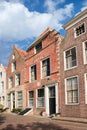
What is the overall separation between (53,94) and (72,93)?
4.09m

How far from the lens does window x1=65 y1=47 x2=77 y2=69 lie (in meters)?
22.6

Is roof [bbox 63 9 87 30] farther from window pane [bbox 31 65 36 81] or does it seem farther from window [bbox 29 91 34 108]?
window [bbox 29 91 34 108]

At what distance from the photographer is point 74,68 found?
2214cm

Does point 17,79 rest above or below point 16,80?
above

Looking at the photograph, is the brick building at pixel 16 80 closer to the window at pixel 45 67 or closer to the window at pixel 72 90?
the window at pixel 45 67

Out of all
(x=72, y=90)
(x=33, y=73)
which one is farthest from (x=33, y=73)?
(x=72, y=90)

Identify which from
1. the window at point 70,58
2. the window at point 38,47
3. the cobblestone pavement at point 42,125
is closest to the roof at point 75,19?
the window at point 70,58

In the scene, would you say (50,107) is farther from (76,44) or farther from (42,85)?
(76,44)

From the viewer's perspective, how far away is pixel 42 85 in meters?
28.2

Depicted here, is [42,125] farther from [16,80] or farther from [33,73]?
[16,80]

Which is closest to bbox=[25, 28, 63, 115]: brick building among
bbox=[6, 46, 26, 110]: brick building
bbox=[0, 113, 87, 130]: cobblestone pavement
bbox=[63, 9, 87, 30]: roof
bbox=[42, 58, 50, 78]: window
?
bbox=[42, 58, 50, 78]: window

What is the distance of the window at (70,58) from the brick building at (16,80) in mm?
11627

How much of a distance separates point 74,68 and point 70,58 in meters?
1.42

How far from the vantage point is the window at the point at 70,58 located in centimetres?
2256
